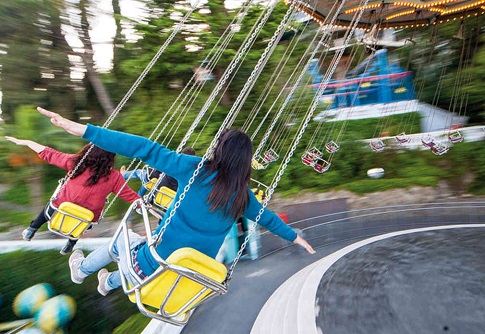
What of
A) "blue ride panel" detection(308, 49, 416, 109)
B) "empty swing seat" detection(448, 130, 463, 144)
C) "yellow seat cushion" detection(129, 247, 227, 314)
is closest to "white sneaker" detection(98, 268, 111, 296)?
"yellow seat cushion" detection(129, 247, 227, 314)

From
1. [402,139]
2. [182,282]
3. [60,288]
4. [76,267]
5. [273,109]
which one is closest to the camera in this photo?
[182,282]

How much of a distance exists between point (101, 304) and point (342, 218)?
4.28m

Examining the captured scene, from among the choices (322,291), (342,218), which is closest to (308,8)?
(342,218)

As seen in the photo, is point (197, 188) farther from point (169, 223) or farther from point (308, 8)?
point (308, 8)

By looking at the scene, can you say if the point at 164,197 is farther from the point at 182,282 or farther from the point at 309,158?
the point at 309,158

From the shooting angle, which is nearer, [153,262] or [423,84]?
[153,262]

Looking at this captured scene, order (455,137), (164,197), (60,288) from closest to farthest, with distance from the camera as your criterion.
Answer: (164,197)
(60,288)
(455,137)

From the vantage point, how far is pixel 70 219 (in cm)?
276

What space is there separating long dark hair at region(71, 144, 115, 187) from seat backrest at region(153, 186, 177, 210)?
0.63m

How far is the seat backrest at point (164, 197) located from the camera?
135 inches

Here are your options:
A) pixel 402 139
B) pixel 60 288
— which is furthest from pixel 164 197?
pixel 402 139

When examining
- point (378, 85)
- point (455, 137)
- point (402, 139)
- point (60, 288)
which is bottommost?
point (60, 288)

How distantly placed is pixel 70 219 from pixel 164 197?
2.88 ft

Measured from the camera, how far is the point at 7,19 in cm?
709
